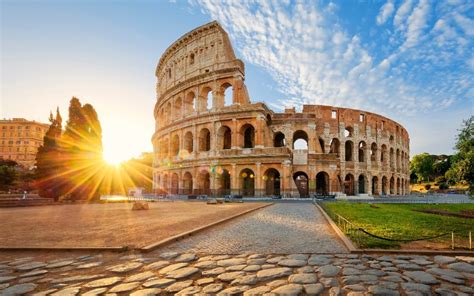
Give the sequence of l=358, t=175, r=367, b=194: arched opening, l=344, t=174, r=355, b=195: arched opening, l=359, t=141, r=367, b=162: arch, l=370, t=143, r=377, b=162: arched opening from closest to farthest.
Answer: l=344, t=174, r=355, b=195: arched opening, l=358, t=175, r=367, b=194: arched opening, l=359, t=141, r=367, b=162: arch, l=370, t=143, r=377, b=162: arched opening

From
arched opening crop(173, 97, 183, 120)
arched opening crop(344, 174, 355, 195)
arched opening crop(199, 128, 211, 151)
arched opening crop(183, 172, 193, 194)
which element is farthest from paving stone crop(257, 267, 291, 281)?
arched opening crop(344, 174, 355, 195)

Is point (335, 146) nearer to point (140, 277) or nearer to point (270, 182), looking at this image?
point (270, 182)

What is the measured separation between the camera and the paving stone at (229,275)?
13.2 ft

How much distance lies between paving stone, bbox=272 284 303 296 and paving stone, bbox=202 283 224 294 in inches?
28.6

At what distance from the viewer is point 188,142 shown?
38219 millimetres

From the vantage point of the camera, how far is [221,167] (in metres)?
33.0

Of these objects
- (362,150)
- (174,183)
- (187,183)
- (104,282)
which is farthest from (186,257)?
(362,150)

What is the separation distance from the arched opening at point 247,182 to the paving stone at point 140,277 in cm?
2829

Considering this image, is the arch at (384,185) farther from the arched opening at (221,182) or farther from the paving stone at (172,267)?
the paving stone at (172,267)

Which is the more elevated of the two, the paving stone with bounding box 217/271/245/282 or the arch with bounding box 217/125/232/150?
the arch with bounding box 217/125/232/150

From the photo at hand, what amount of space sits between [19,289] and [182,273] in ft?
7.00

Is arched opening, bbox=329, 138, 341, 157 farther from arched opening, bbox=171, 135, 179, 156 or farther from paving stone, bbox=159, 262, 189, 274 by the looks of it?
paving stone, bbox=159, 262, 189, 274

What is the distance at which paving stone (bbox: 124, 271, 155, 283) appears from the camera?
4.00 meters

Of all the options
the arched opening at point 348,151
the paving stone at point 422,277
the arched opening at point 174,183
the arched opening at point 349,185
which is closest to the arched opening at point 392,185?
the arched opening at point 349,185
